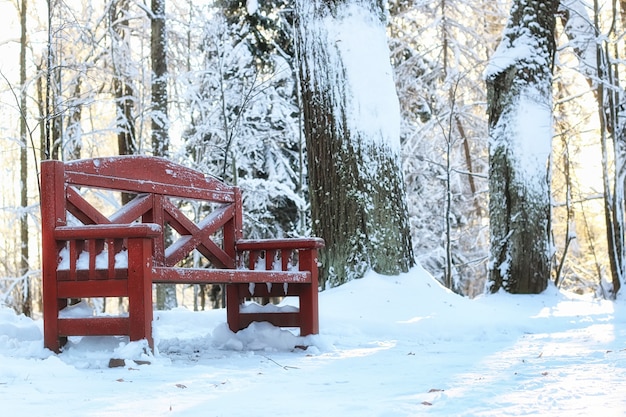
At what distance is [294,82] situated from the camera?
14.8 m

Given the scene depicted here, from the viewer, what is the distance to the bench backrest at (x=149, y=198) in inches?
153

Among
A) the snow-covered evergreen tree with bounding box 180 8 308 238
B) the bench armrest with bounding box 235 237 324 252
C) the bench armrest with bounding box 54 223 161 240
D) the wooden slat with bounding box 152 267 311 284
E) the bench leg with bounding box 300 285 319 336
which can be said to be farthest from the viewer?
the snow-covered evergreen tree with bounding box 180 8 308 238

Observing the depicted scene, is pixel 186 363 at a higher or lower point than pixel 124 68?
lower

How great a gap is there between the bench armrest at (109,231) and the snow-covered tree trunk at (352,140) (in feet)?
9.68

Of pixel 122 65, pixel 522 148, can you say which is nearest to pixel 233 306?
pixel 522 148

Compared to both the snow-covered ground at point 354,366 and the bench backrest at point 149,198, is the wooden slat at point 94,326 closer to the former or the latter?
the snow-covered ground at point 354,366

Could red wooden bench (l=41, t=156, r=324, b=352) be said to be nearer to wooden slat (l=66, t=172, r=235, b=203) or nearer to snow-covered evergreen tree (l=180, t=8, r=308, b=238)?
wooden slat (l=66, t=172, r=235, b=203)

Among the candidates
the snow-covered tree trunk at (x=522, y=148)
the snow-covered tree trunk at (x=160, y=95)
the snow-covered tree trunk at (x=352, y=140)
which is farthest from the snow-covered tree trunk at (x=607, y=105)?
the snow-covered tree trunk at (x=160, y=95)

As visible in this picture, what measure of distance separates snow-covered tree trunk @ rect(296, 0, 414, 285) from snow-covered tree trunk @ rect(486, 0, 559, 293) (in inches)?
90.7

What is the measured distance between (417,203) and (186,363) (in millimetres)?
13508

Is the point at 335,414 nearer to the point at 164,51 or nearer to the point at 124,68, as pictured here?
the point at 164,51

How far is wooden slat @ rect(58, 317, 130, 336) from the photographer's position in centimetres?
365

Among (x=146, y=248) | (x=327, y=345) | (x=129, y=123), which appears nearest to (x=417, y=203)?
(x=129, y=123)

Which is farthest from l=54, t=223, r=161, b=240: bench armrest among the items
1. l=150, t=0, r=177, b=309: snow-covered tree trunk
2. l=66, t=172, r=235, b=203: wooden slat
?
l=150, t=0, r=177, b=309: snow-covered tree trunk
